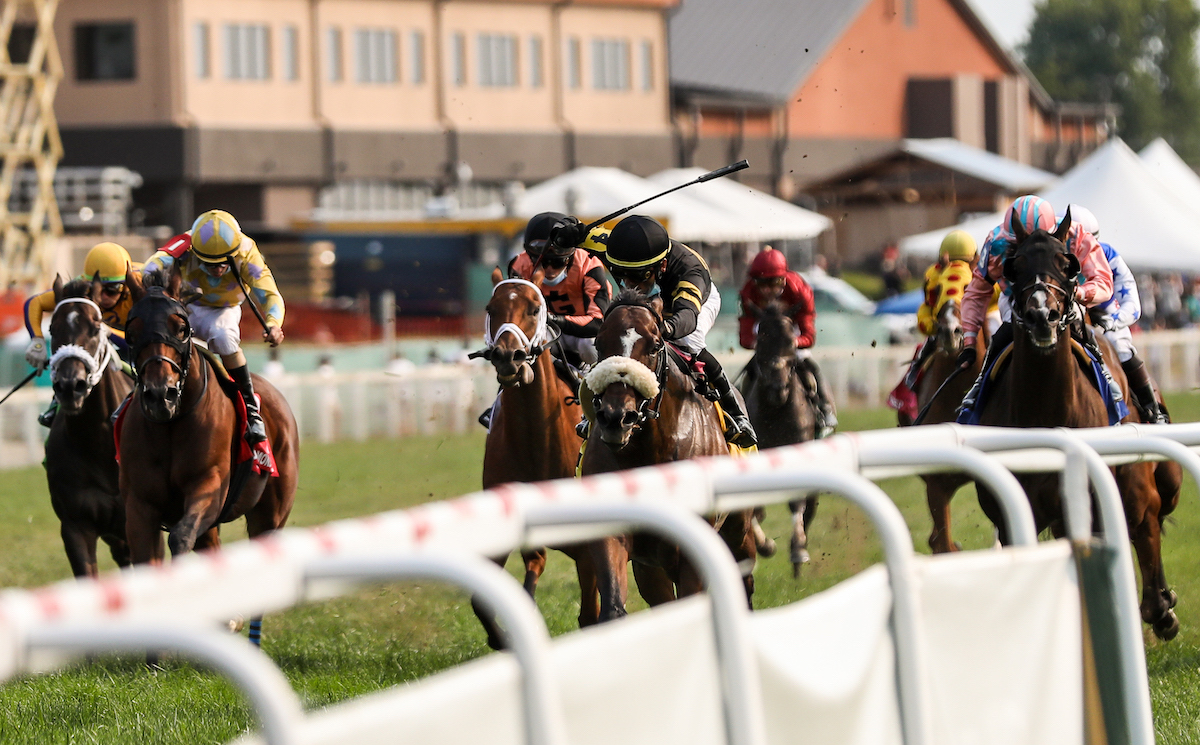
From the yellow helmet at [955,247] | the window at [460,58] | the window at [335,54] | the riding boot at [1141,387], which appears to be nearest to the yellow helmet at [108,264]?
the riding boot at [1141,387]

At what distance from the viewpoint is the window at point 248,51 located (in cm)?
3641

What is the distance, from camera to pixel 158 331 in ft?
22.0

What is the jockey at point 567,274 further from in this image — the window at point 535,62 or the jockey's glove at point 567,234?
the window at point 535,62

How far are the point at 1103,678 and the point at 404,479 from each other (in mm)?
12467

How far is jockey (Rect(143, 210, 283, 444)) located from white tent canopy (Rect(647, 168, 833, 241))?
16197 millimetres

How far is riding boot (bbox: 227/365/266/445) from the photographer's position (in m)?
7.45

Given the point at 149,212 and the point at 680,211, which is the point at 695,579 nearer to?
the point at 680,211

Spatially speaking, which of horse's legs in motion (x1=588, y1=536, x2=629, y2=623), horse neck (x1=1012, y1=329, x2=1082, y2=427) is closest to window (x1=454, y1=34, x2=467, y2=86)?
horse neck (x1=1012, y1=329, x2=1082, y2=427)

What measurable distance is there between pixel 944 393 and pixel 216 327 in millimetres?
3723

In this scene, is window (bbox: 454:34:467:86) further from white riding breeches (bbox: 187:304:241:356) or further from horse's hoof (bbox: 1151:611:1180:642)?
horse's hoof (bbox: 1151:611:1180:642)

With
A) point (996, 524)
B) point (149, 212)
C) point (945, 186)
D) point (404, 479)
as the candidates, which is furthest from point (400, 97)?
point (996, 524)

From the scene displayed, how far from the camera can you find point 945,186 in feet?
103

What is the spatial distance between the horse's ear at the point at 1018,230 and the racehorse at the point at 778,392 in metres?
2.65

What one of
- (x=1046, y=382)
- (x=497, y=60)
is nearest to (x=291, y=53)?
(x=497, y=60)
